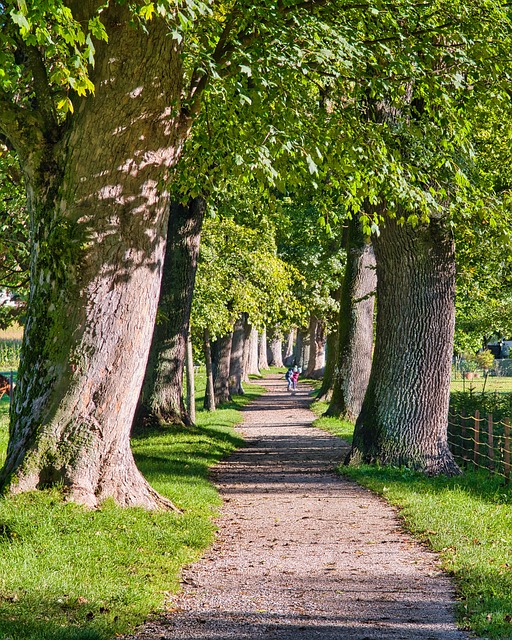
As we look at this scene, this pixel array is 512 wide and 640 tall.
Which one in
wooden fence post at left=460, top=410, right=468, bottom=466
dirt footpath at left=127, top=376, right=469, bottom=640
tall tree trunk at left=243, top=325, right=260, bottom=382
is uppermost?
tall tree trunk at left=243, top=325, right=260, bottom=382

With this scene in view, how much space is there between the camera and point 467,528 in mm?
9516

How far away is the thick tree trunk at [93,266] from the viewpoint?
911cm

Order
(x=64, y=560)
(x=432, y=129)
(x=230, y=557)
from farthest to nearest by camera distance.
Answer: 1. (x=432, y=129)
2. (x=230, y=557)
3. (x=64, y=560)

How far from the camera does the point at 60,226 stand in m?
9.14

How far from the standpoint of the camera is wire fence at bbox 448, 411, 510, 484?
1411 centimetres

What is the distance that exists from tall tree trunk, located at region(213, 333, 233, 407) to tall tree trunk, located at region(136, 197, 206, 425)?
13375 mm

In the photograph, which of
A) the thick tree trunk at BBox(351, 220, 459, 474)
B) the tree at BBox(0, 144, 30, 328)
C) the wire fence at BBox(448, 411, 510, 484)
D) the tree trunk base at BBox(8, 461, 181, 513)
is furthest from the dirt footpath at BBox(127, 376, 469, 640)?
the tree at BBox(0, 144, 30, 328)

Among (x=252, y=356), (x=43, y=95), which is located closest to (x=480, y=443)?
(x=43, y=95)

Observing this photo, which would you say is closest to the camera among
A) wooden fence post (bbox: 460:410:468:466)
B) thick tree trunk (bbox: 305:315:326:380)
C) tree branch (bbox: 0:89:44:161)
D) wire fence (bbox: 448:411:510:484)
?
tree branch (bbox: 0:89:44:161)

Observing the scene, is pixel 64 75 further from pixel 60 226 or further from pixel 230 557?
pixel 230 557

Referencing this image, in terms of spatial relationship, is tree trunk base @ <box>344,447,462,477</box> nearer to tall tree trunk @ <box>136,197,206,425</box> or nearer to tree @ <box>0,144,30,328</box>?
tall tree trunk @ <box>136,197,206,425</box>

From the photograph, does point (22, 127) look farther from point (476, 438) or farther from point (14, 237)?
point (476, 438)

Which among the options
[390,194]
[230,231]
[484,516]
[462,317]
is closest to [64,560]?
[484,516]

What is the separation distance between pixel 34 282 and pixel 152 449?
757 cm
